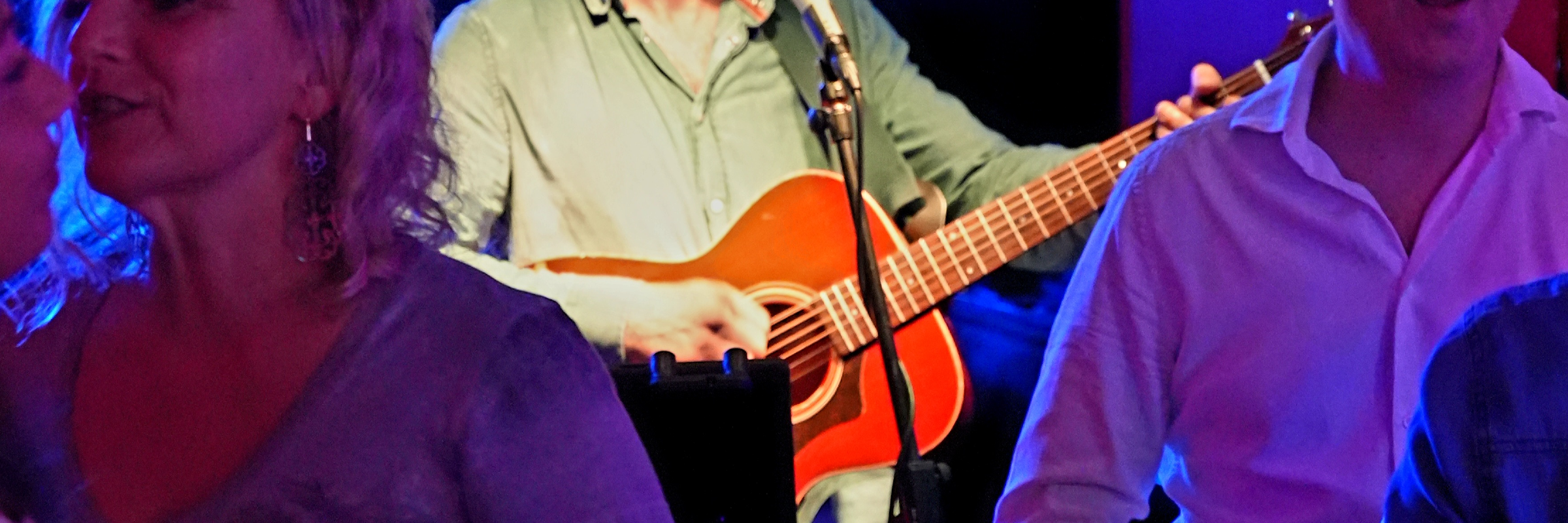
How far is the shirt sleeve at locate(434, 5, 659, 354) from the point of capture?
2301 millimetres

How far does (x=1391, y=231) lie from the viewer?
→ 1.70 metres

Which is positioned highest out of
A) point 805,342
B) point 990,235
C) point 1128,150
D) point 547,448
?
point 547,448

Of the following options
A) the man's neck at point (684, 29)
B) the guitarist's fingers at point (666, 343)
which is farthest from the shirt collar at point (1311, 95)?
the man's neck at point (684, 29)

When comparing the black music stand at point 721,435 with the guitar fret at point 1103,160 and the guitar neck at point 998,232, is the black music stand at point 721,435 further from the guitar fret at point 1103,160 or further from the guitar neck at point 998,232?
the guitar fret at point 1103,160

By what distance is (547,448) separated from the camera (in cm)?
121

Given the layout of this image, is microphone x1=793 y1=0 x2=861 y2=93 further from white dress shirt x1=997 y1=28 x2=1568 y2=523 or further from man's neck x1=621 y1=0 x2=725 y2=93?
man's neck x1=621 y1=0 x2=725 y2=93

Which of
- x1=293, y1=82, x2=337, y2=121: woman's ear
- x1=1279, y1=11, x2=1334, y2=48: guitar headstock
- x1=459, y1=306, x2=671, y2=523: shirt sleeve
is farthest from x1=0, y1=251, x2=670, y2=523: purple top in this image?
x1=1279, y1=11, x2=1334, y2=48: guitar headstock

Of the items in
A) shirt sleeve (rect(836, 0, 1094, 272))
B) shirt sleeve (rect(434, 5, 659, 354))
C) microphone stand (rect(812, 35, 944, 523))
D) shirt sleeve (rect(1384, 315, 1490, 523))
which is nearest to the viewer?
shirt sleeve (rect(1384, 315, 1490, 523))

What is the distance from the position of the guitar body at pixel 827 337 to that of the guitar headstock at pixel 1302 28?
0.77 metres

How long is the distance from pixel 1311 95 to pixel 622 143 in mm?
1203

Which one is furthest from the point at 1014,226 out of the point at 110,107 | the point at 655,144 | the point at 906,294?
the point at 110,107

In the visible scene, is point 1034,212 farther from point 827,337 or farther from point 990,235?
point 827,337

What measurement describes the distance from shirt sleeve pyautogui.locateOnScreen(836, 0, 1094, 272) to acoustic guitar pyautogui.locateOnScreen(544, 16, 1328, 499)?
0.15 metres

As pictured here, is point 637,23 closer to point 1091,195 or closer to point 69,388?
point 1091,195
